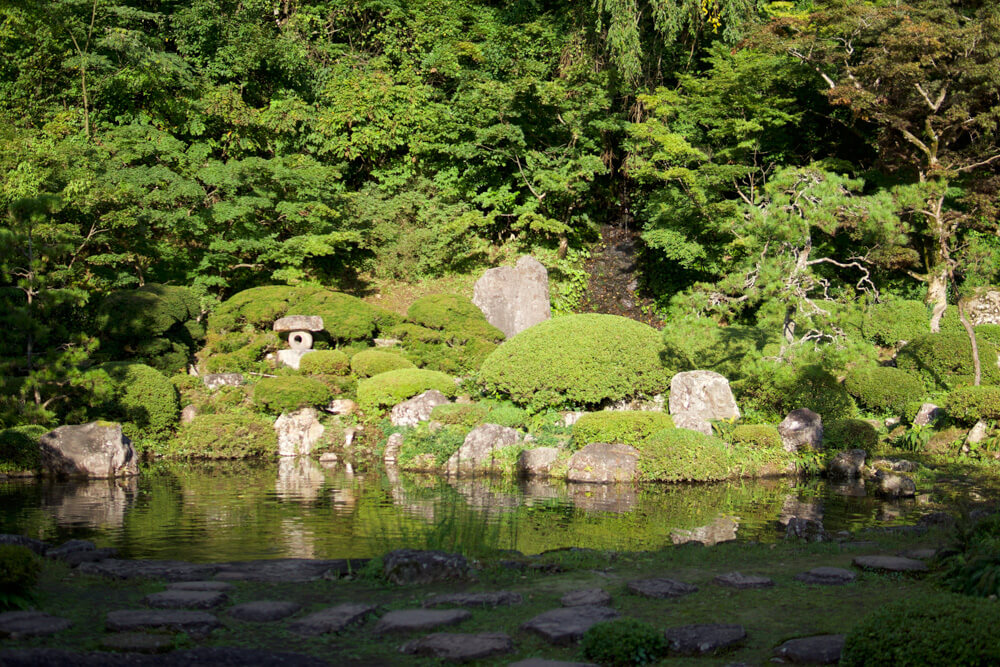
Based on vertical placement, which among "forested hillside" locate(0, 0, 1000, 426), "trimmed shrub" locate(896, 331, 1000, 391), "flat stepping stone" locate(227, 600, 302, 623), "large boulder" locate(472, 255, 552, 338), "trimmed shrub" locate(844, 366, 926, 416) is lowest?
"flat stepping stone" locate(227, 600, 302, 623)

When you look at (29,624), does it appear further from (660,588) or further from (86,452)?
(86,452)

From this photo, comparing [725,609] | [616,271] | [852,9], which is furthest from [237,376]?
[852,9]

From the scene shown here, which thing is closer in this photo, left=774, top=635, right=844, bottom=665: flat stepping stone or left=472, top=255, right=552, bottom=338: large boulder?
left=774, top=635, right=844, bottom=665: flat stepping stone

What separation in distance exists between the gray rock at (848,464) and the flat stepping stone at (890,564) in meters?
6.65

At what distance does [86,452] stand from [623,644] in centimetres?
1107

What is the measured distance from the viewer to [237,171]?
19109mm

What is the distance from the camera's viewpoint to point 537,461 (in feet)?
41.7

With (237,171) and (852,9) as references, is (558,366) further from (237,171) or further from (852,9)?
(852,9)

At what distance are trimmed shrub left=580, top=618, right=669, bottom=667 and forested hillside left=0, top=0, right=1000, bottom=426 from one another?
961cm

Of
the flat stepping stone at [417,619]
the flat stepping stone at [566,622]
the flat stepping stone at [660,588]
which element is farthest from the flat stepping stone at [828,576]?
the flat stepping stone at [417,619]

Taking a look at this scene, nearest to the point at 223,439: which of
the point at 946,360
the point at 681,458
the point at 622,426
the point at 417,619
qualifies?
the point at 622,426

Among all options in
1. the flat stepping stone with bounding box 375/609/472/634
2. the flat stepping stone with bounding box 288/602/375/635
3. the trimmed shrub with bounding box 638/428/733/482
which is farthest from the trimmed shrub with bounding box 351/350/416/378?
the flat stepping stone with bounding box 375/609/472/634

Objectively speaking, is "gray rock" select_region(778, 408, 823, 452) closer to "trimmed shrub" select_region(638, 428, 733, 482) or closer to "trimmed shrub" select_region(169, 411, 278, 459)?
"trimmed shrub" select_region(638, 428, 733, 482)

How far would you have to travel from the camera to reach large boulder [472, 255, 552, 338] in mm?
19172
